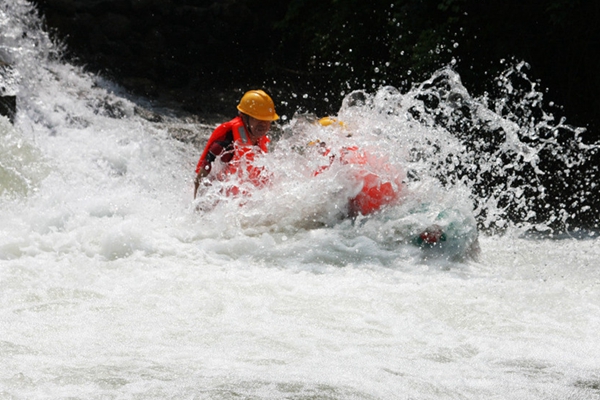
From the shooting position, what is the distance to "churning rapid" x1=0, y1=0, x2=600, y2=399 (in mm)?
3789

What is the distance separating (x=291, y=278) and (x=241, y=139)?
5.30ft

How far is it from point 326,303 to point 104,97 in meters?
6.40

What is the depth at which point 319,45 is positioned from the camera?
11461 mm

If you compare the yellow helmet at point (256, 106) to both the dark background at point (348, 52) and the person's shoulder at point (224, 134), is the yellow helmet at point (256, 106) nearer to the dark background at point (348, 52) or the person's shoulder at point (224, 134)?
the person's shoulder at point (224, 134)

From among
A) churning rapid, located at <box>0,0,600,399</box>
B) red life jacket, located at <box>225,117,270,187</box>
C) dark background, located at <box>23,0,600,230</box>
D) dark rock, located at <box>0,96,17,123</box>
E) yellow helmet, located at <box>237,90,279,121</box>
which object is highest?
dark background, located at <box>23,0,600,230</box>

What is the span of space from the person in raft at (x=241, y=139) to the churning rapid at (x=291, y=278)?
0.60 ft

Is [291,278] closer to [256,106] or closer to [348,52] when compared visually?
[256,106]

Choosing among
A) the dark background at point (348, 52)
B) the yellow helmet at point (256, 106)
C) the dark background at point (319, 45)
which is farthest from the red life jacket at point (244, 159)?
the dark background at point (319, 45)

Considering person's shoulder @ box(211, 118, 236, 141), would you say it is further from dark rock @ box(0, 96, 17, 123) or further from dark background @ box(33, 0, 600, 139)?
dark background @ box(33, 0, 600, 139)

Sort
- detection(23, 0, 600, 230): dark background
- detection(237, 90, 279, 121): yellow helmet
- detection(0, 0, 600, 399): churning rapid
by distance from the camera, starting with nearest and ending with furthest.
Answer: detection(0, 0, 600, 399): churning rapid
detection(237, 90, 279, 121): yellow helmet
detection(23, 0, 600, 230): dark background

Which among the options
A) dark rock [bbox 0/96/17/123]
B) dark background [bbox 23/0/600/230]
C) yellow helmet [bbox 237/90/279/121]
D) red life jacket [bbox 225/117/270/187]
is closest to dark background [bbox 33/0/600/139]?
dark background [bbox 23/0/600/230]

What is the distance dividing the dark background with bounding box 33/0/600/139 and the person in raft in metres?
3.59

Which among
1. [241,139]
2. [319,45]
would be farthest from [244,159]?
[319,45]

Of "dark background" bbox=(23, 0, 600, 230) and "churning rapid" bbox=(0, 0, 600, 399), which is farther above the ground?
"dark background" bbox=(23, 0, 600, 230)
